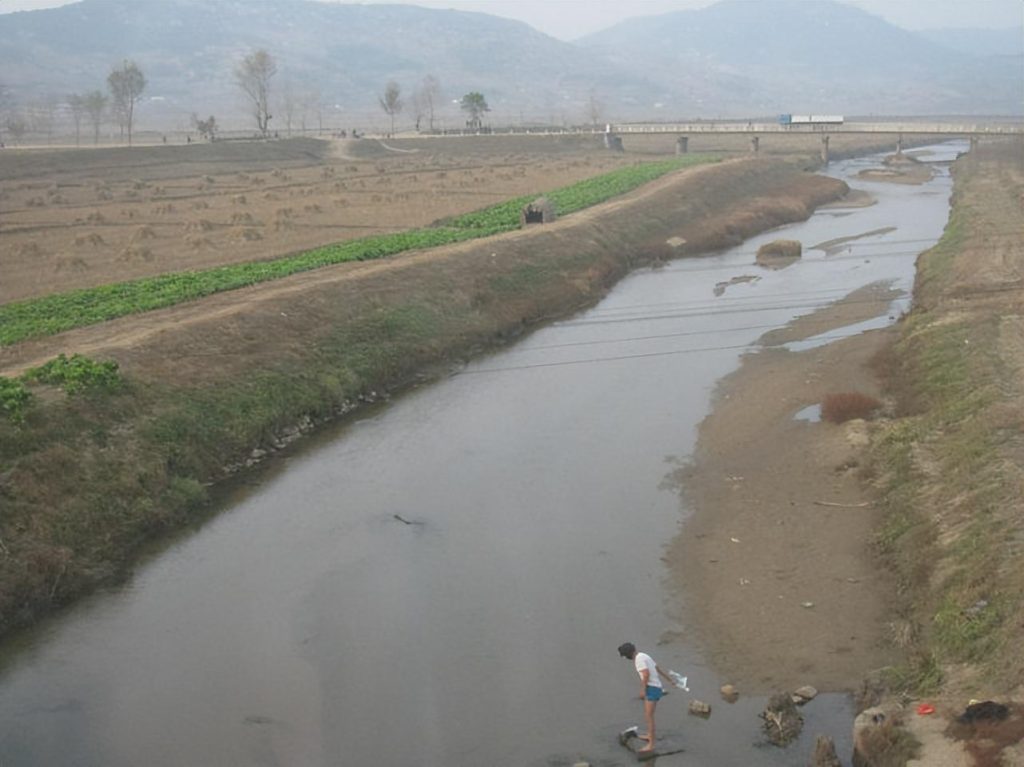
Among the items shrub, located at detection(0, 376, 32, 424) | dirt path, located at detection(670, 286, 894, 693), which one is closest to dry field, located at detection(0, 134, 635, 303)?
shrub, located at detection(0, 376, 32, 424)

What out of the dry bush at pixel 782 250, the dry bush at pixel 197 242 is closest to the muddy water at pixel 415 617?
the dry bush at pixel 197 242

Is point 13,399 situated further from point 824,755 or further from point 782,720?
point 824,755

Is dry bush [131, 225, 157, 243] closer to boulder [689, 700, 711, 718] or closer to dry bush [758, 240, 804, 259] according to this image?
dry bush [758, 240, 804, 259]

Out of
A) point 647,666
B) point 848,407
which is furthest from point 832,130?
point 647,666

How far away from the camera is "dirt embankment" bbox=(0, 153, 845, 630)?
77.9 ft

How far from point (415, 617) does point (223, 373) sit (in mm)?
13576

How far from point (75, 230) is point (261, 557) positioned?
4337cm

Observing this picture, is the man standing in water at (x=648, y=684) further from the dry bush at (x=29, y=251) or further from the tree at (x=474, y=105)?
the tree at (x=474, y=105)

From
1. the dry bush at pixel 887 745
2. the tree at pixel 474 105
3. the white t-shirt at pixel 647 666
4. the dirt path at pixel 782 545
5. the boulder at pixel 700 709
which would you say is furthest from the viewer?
the tree at pixel 474 105

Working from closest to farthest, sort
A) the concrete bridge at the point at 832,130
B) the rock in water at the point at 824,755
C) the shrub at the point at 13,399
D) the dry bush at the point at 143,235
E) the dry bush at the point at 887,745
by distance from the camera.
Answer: the dry bush at the point at 887,745
the rock in water at the point at 824,755
the shrub at the point at 13,399
the dry bush at the point at 143,235
the concrete bridge at the point at 832,130

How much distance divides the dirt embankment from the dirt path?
451 inches

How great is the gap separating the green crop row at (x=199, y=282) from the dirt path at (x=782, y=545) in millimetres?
18898

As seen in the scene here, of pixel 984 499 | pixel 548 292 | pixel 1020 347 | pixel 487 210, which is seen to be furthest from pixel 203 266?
pixel 984 499

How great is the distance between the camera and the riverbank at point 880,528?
17.6 metres
